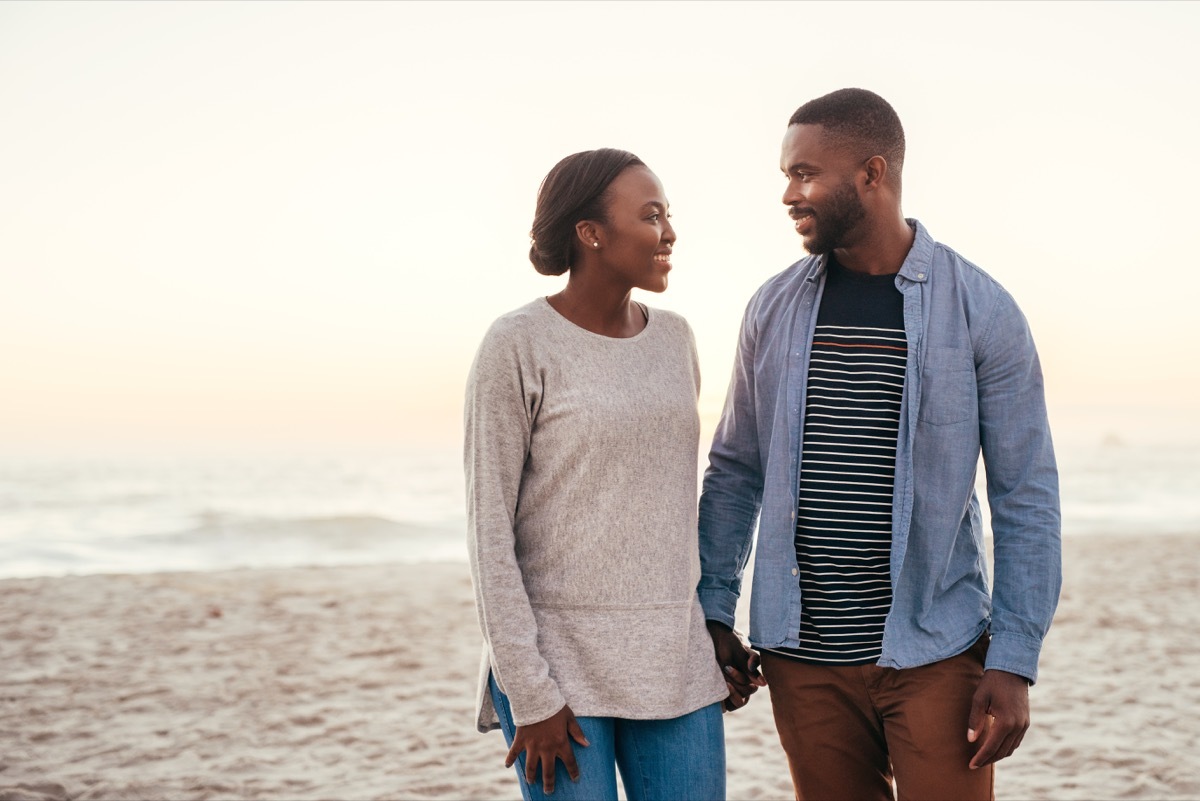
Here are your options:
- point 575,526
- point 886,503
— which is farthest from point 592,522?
point 886,503

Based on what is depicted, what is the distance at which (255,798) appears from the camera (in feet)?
16.1

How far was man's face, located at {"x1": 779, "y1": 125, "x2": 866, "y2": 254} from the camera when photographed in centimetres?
249

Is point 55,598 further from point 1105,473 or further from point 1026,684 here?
point 1105,473

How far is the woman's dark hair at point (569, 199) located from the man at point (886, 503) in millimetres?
506

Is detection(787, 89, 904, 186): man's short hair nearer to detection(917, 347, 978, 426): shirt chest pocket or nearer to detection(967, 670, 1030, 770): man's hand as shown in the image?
detection(917, 347, 978, 426): shirt chest pocket

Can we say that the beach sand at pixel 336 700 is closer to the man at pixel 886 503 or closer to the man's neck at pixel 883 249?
the man at pixel 886 503

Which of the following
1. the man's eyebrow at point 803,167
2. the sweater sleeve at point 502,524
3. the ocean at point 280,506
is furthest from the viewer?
the ocean at point 280,506

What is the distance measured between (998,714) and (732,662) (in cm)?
62

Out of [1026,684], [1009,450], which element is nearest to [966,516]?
[1009,450]

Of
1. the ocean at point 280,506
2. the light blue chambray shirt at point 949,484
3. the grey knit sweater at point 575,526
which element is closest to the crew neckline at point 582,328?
the grey knit sweater at point 575,526

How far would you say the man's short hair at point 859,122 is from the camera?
249 centimetres

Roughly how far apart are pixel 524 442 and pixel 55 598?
9388mm

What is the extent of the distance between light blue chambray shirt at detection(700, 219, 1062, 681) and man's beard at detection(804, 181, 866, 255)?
127mm

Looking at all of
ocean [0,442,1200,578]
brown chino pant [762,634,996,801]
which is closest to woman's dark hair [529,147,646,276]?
brown chino pant [762,634,996,801]
